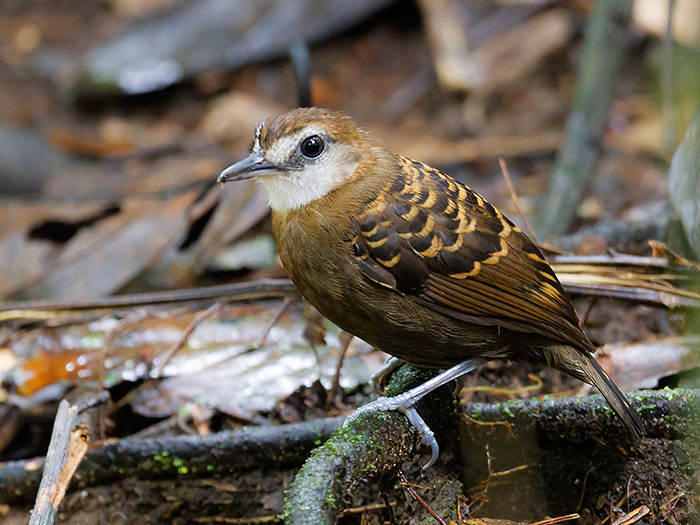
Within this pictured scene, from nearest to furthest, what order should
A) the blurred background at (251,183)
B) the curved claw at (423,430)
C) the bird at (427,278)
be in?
1. the curved claw at (423,430)
2. the bird at (427,278)
3. the blurred background at (251,183)

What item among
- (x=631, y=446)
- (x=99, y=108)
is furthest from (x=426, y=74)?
(x=631, y=446)

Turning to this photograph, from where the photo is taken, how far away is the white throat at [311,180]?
3078 millimetres

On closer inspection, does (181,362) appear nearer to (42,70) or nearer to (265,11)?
(265,11)

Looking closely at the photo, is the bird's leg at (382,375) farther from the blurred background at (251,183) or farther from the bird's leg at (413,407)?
the bird's leg at (413,407)

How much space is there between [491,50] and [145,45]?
3.74 m

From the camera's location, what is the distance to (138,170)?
7477 mm

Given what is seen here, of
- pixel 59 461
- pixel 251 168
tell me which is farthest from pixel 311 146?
pixel 59 461

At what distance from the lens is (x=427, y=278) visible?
2871 millimetres

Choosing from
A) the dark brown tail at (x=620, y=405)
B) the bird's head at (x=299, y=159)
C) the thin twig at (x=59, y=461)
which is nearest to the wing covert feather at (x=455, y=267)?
the dark brown tail at (x=620, y=405)

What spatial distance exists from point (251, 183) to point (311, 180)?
163 cm

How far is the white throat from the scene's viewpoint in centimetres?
308

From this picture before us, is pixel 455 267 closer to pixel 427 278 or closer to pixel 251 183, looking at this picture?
pixel 427 278

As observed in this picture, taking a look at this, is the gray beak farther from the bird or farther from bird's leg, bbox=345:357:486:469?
bird's leg, bbox=345:357:486:469

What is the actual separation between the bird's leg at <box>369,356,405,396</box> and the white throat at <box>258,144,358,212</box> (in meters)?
0.81
